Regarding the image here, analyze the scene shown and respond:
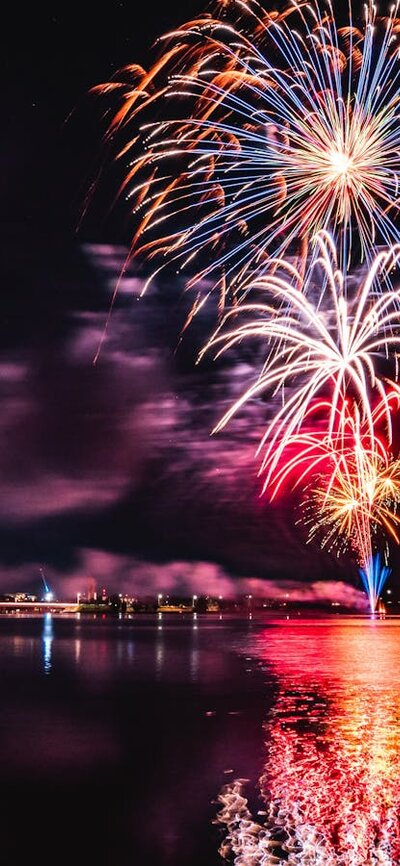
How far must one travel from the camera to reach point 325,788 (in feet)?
36.2

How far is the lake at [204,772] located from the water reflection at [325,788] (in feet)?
0.09

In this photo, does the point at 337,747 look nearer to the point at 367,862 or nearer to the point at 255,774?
the point at 255,774

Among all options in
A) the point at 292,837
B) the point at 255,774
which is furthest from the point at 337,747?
the point at 292,837

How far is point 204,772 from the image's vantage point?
1281cm

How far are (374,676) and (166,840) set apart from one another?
21330 mm

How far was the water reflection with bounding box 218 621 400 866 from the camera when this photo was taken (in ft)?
27.2

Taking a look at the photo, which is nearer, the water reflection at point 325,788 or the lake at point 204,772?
the water reflection at point 325,788

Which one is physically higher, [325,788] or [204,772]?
[325,788]

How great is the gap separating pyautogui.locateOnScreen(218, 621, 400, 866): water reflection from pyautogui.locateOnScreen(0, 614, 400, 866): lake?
0.09 ft

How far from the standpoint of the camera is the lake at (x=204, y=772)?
8.64m

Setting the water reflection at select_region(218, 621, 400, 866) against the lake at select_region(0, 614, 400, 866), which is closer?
the water reflection at select_region(218, 621, 400, 866)

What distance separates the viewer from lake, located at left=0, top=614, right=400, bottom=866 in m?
8.64

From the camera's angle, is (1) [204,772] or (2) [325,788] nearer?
(2) [325,788]

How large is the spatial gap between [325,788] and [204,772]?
7.68 ft
